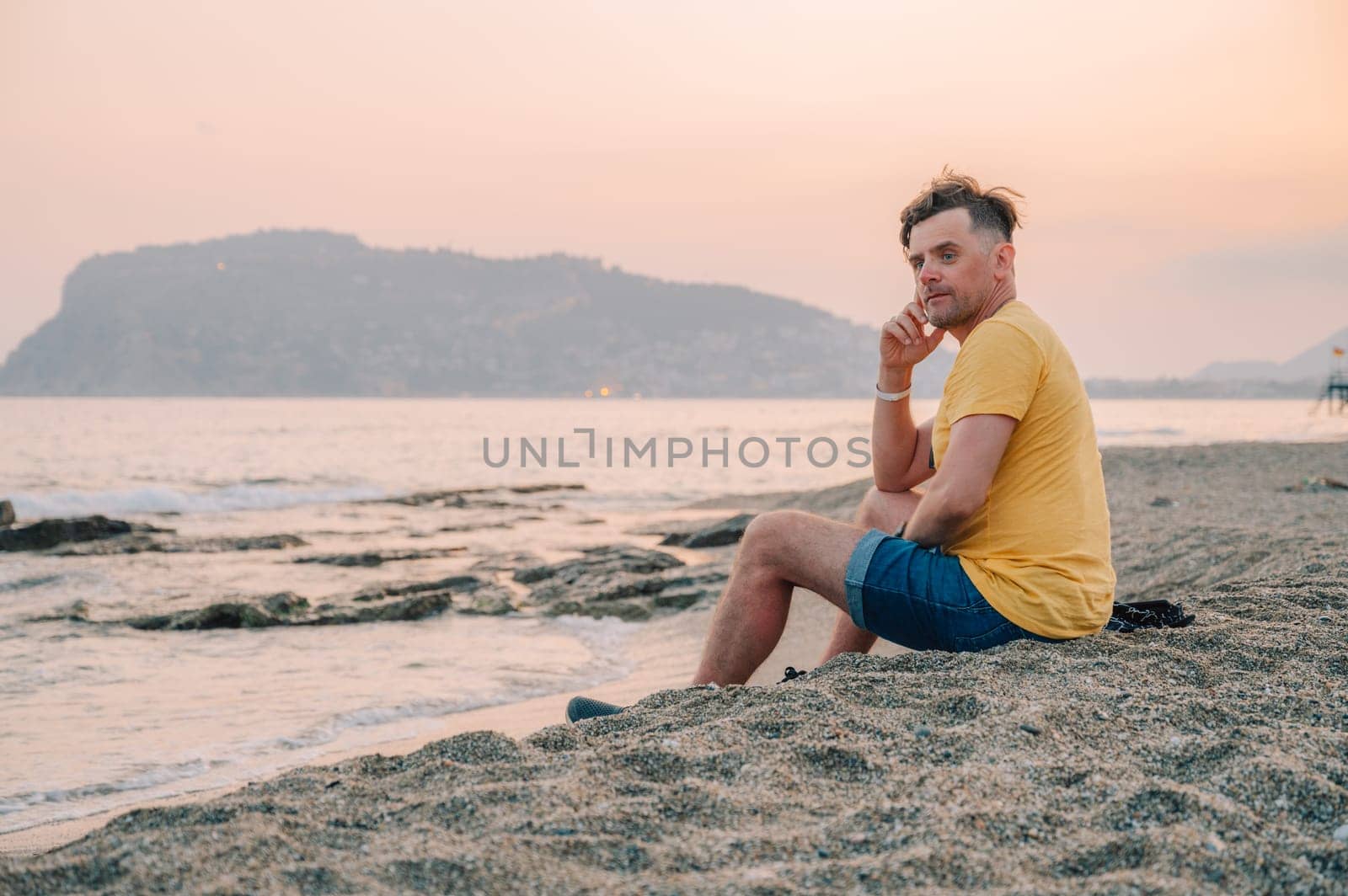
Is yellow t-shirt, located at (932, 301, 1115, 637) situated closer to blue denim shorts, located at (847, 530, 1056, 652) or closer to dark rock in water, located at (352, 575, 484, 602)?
blue denim shorts, located at (847, 530, 1056, 652)

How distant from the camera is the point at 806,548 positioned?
3279 mm

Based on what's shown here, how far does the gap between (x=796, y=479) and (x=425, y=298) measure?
6356 inches

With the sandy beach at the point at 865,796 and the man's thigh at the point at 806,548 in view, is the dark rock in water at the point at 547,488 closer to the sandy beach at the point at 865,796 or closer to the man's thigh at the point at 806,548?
the sandy beach at the point at 865,796

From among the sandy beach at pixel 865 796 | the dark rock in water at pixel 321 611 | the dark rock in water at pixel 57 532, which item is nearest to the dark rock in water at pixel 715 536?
the dark rock in water at pixel 321 611

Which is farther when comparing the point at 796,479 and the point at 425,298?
the point at 425,298

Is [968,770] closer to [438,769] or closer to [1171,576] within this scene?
[438,769]

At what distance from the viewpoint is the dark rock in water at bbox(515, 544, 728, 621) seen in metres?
8.21

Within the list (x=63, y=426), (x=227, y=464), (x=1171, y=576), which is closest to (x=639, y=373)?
(x=63, y=426)

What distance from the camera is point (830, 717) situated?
2.82m

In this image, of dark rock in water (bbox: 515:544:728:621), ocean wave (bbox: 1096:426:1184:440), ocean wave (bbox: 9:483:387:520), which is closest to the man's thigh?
dark rock in water (bbox: 515:544:728:621)

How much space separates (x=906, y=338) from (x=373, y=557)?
8593mm

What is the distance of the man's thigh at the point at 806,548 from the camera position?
3250 millimetres

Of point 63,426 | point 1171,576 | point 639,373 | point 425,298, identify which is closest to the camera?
point 1171,576

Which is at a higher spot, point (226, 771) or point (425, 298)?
point (425, 298)
